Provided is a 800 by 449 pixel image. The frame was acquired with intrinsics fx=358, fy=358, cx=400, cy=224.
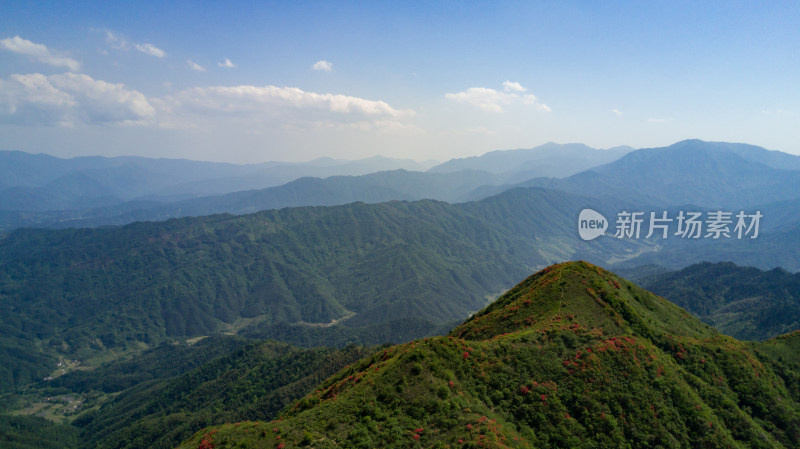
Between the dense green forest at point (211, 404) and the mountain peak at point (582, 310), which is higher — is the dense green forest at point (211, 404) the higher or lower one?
the lower one

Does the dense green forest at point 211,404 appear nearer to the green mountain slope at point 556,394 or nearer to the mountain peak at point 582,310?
the mountain peak at point 582,310

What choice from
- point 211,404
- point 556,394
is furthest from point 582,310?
point 211,404

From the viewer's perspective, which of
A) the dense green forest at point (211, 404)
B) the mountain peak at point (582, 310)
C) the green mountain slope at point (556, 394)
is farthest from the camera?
the dense green forest at point (211, 404)

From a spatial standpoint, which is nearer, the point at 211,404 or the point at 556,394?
the point at 556,394

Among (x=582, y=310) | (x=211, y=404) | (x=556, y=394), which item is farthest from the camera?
(x=211, y=404)

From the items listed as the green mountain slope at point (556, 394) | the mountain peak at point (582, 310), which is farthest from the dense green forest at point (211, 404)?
the green mountain slope at point (556, 394)

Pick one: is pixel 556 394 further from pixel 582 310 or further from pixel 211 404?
pixel 211 404

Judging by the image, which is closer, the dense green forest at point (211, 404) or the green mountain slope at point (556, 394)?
the green mountain slope at point (556, 394)

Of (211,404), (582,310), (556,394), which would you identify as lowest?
(211,404)

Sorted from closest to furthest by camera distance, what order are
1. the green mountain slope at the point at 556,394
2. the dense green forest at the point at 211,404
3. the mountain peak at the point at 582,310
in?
1. the green mountain slope at the point at 556,394
2. the mountain peak at the point at 582,310
3. the dense green forest at the point at 211,404

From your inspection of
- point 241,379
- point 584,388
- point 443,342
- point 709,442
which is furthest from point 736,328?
point 241,379
